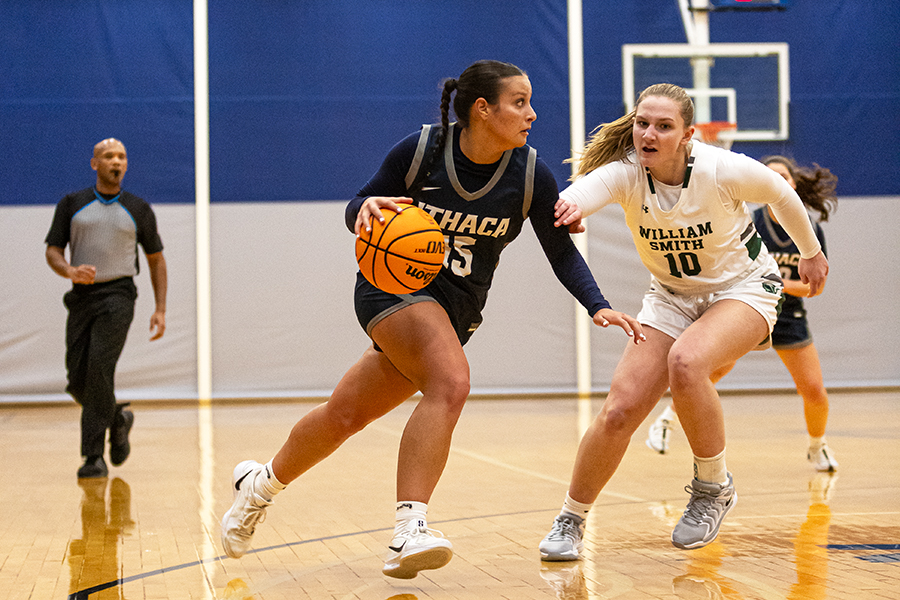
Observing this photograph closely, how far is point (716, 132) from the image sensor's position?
31.8 feet

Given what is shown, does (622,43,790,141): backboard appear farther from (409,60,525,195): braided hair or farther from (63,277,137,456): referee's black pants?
(409,60,525,195): braided hair

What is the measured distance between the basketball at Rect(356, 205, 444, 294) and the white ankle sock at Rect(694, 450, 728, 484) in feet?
3.70

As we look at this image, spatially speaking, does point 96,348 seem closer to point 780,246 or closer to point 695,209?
point 695,209

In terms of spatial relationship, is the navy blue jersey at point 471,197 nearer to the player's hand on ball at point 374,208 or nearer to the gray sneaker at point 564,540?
the player's hand on ball at point 374,208

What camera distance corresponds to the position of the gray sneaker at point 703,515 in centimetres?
316

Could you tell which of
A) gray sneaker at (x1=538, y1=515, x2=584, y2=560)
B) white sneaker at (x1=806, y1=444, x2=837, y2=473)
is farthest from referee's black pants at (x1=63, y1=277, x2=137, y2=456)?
white sneaker at (x1=806, y1=444, x2=837, y2=473)

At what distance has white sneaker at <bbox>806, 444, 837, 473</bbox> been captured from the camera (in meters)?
5.11

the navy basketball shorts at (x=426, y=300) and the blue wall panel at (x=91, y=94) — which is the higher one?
the blue wall panel at (x=91, y=94)

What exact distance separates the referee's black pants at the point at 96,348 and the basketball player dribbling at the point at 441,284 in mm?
2530

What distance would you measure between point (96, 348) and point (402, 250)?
125 inches

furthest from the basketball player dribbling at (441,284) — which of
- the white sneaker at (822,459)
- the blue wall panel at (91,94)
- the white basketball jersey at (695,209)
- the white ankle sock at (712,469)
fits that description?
the blue wall panel at (91,94)

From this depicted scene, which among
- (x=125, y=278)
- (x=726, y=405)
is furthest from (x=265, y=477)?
(x=726, y=405)

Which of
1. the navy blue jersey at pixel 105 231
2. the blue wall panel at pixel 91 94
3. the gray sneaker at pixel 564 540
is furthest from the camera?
the blue wall panel at pixel 91 94

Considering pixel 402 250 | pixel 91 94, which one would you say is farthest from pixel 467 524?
pixel 91 94
